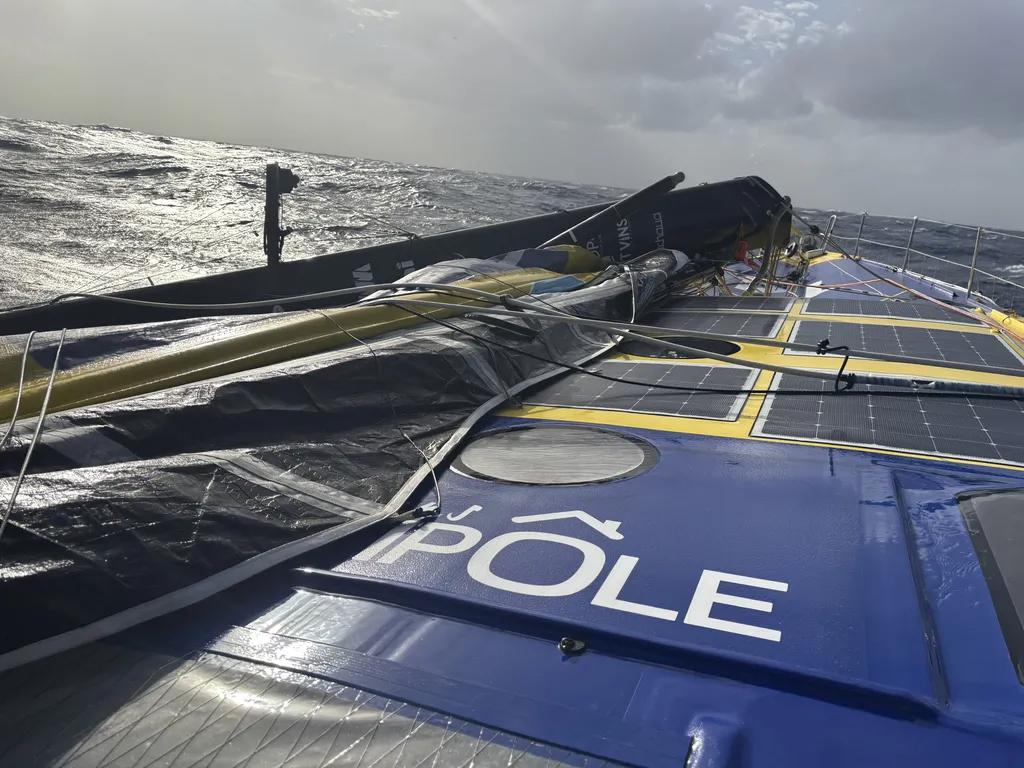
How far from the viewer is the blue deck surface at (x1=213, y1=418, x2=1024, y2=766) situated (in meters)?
1.54

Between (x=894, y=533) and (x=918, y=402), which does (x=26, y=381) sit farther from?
(x=918, y=402)

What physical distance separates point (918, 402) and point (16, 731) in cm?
390

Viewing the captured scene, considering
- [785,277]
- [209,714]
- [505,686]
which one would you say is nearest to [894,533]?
[505,686]

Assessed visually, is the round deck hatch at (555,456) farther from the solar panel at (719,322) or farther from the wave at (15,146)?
the wave at (15,146)

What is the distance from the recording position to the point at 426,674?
1710mm

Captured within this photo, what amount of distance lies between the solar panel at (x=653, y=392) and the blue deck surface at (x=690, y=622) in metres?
0.99

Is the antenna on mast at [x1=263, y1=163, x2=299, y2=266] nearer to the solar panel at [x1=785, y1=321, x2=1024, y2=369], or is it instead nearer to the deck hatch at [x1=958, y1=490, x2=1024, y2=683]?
the solar panel at [x1=785, y1=321, x2=1024, y2=369]

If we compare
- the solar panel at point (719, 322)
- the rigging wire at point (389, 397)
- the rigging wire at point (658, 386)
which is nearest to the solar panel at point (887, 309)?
the solar panel at point (719, 322)

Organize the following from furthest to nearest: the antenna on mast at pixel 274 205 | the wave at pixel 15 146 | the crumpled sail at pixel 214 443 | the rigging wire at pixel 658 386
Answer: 1. the wave at pixel 15 146
2. the antenna on mast at pixel 274 205
3. the rigging wire at pixel 658 386
4. the crumpled sail at pixel 214 443

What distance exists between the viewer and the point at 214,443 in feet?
8.54

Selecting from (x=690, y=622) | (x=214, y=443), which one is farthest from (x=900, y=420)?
(x=214, y=443)

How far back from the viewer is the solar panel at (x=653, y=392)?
3.84m

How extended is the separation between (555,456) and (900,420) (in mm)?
1703

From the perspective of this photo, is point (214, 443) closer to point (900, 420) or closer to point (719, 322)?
point (900, 420)
